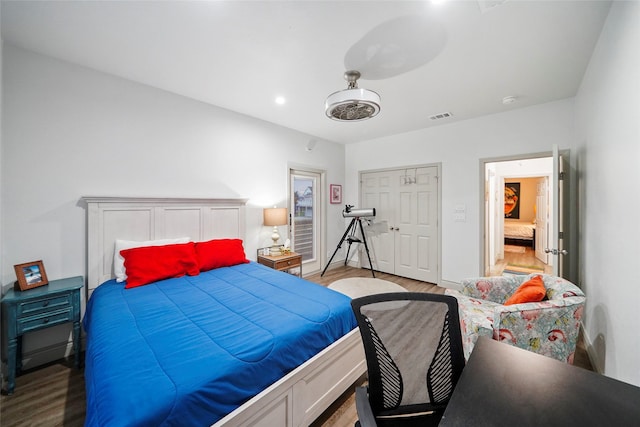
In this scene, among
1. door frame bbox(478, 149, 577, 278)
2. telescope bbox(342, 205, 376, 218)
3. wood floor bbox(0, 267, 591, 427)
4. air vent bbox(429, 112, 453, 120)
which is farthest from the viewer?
telescope bbox(342, 205, 376, 218)

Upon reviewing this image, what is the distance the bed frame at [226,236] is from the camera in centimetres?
128

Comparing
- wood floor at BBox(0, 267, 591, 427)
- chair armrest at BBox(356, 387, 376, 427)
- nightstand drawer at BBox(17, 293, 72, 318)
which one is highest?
nightstand drawer at BBox(17, 293, 72, 318)

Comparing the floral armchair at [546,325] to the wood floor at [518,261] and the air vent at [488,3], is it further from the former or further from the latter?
the wood floor at [518,261]

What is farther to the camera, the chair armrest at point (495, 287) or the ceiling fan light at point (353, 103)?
the chair armrest at point (495, 287)

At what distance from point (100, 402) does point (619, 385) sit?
1923 mm

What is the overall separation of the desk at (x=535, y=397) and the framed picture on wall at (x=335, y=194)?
4.16m

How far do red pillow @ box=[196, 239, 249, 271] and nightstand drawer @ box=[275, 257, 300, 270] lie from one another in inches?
21.5

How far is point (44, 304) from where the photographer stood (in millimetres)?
1926

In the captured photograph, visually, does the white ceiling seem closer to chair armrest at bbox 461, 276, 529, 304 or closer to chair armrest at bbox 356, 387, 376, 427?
chair armrest at bbox 461, 276, 529, 304

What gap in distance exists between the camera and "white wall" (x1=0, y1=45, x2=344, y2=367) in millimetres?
2061

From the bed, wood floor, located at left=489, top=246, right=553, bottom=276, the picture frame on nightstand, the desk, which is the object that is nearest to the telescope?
wood floor, located at left=489, top=246, right=553, bottom=276

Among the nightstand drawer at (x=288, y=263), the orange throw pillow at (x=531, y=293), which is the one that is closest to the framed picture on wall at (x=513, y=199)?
the orange throw pillow at (x=531, y=293)

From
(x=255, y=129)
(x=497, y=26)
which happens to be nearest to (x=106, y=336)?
(x=255, y=129)

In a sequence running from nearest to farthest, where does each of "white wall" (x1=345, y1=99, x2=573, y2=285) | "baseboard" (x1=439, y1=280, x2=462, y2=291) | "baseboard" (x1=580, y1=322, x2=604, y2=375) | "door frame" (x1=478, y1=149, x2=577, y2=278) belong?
"baseboard" (x1=580, y1=322, x2=604, y2=375), "door frame" (x1=478, y1=149, x2=577, y2=278), "white wall" (x1=345, y1=99, x2=573, y2=285), "baseboard" (x1=439, y1=280, x2=462, y2=291)
